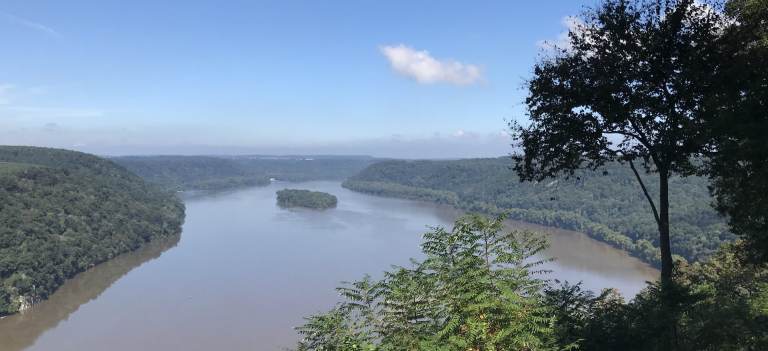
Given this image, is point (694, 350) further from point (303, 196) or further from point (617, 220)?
point (303, 196)

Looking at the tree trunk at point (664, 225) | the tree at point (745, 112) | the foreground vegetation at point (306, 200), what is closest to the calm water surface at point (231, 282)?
the foreground vegetation at point (306, 200)

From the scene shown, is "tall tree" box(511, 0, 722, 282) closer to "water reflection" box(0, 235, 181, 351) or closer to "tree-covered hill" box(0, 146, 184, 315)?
"water reflection" box(0, 235, 181, 351)

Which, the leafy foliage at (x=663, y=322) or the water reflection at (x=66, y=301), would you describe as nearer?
the leafy foliage at (x=663, y=322)

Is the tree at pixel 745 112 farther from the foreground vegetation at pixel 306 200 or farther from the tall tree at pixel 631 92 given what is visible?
the foreground vegetation at pixel 306 200

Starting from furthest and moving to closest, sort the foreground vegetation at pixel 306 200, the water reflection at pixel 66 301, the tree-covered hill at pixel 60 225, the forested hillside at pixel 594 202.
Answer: the foreground vegetation at pixel 306 200
the forested hillside at pixel 594 202
the tree-covered hill at pixel 60 225
the water reflection at pixel 66 301

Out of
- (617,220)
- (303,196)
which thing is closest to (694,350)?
→ (617,220)

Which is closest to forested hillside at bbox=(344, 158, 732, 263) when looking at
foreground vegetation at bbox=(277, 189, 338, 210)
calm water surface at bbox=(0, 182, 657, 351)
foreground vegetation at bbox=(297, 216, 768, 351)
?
calm water surface at bbox=(0, 182, 657, 351)
